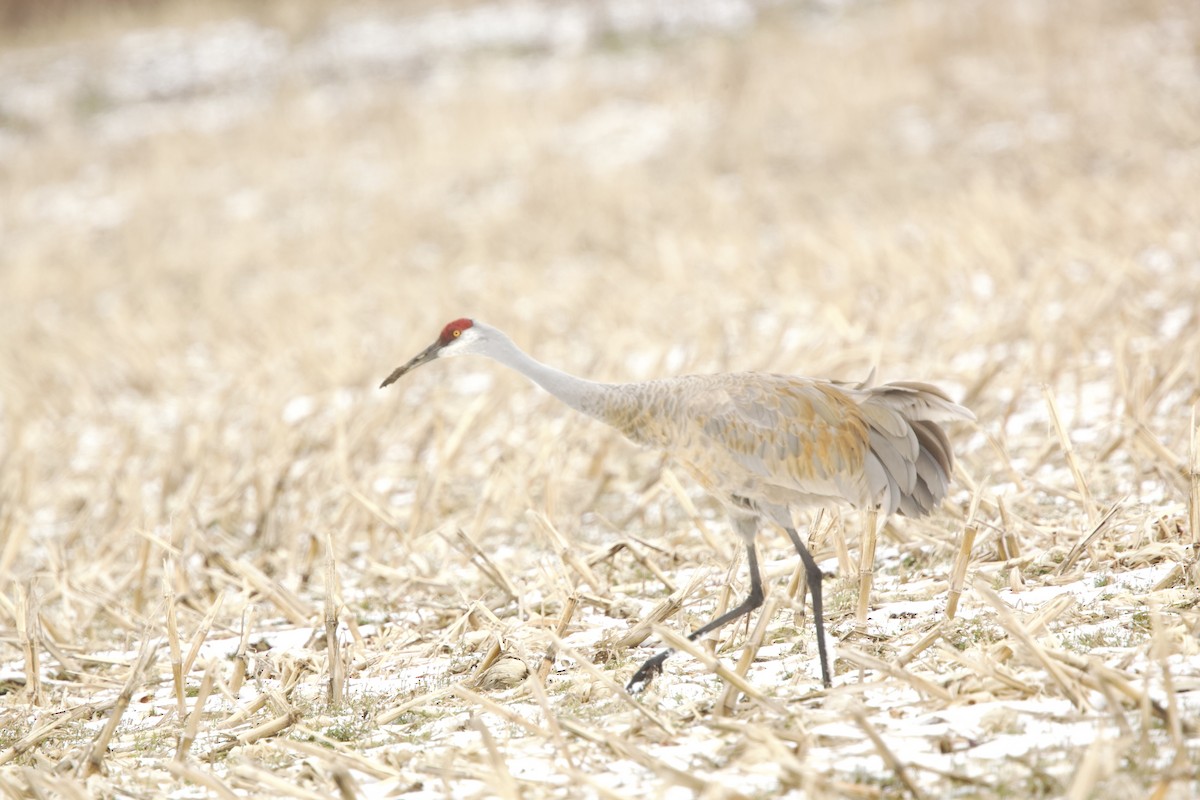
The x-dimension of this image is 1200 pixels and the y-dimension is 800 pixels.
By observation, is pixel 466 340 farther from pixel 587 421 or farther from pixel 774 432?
pixel 587 421

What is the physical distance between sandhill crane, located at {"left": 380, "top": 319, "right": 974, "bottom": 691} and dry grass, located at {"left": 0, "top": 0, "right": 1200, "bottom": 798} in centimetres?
23

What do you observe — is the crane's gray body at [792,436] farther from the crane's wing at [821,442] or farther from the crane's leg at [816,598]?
the crane's leg at [816,598]

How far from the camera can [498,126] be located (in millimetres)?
13898

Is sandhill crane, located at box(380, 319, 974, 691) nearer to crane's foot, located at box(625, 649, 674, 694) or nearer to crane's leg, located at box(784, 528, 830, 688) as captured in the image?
crane's leg, located at box(784, 528, 830, 688)

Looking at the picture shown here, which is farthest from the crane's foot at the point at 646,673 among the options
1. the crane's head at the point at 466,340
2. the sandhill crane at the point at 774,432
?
the crane's head at the point at 466,340

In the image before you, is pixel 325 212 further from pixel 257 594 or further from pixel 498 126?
pixel 257 594

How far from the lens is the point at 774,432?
3227mm

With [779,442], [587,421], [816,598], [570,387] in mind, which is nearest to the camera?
[816,598]

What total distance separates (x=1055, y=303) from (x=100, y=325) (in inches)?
290

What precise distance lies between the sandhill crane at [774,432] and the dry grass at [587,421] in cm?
23

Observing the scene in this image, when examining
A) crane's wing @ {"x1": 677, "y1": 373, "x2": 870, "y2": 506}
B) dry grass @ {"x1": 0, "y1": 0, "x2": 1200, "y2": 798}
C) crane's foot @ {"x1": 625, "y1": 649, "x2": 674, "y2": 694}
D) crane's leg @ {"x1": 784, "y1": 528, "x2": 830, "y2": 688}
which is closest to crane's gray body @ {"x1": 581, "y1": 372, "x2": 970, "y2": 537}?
crane's wing @ {"x1": 677, "y1": 373, "x2": 870, "y2": 506}

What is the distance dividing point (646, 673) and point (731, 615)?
1.01 ft

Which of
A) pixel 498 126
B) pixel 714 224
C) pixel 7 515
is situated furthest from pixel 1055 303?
pixel 498 126

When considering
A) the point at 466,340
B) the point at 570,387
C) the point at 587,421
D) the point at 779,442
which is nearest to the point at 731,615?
the point at 779,442
